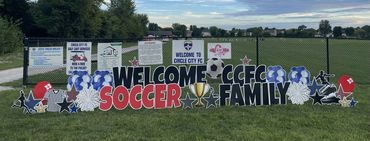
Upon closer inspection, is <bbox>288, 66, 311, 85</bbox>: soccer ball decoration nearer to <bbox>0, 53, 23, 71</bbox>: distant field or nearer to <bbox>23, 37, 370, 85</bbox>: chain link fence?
<bbox>23, 37, 370, 85</bbox>: chain link fence

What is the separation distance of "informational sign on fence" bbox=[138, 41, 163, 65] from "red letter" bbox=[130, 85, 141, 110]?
314cm

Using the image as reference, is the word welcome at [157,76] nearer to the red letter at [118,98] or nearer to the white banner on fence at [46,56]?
the red letter at [118,98]

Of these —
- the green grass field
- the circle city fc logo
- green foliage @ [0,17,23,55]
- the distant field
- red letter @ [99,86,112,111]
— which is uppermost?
green foliage @ [0,17,23,55]

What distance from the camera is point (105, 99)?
9.35 meters

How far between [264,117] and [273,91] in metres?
1.60

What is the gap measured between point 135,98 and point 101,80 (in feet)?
2.80

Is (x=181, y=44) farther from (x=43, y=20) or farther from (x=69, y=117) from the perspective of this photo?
(x=43, y=20)

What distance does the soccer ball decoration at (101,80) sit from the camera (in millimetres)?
9594

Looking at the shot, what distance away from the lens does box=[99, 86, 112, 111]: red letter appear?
9320mm

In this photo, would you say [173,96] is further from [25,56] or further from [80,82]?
[25,56]

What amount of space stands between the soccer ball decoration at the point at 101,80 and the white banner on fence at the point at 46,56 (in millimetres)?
3362

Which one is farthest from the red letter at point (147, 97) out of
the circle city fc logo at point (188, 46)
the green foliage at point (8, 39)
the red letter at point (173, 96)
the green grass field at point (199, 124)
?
the green foliage at point (8, 39)

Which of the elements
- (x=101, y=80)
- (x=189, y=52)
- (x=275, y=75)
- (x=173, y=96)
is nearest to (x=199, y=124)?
(x=173, y=96)

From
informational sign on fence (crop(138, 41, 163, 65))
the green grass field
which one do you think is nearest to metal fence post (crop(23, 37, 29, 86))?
informational sign on fence (crop(138, 41, 163, 65))
